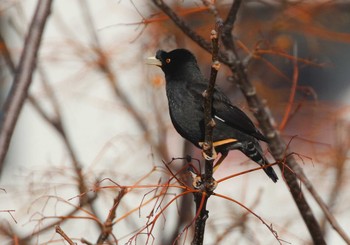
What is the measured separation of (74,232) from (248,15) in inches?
103

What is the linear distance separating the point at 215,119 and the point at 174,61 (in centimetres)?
49

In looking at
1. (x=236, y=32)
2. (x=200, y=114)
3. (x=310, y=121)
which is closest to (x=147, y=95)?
(x=236, y=32)

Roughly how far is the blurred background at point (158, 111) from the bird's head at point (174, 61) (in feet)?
0.93

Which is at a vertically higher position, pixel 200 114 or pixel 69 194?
pixel 69 194

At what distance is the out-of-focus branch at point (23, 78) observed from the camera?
12.6 ft

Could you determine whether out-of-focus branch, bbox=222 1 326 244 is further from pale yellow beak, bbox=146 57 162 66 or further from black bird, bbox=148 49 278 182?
pale yellow beak, bbox=146 57 162 66

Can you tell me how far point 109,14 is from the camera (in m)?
8.03

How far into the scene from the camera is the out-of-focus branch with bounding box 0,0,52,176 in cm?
383

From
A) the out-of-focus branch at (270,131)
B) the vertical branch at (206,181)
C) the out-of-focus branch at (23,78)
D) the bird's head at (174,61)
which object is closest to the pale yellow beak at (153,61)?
the bird's head at (174,61)

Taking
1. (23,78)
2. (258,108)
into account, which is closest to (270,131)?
(258,108)

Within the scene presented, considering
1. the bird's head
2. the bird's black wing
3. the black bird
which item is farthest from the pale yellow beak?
the bird's black wing

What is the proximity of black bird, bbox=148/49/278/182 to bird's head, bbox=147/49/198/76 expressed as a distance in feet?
0.16

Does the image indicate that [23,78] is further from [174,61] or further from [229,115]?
[229,115]

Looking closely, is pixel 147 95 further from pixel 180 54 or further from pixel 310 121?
pixel 180 54
